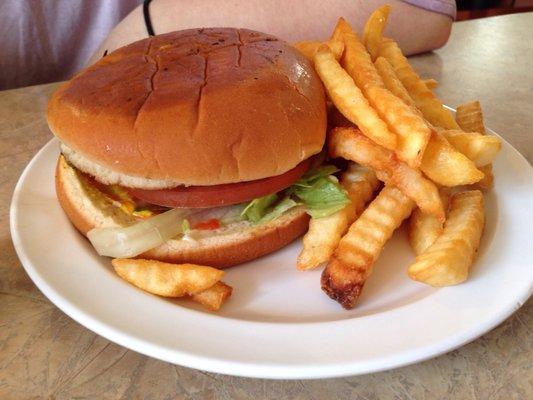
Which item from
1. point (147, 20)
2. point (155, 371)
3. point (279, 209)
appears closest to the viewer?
point (155, 371)

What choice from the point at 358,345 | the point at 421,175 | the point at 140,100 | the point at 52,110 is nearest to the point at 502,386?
the point at 358,345

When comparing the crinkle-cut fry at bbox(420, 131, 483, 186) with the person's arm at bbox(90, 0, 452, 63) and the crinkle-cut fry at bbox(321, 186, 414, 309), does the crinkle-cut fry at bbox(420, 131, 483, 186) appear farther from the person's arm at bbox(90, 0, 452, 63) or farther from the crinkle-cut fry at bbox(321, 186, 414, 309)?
the person's arm at bbox(90, 0, 452, 63)

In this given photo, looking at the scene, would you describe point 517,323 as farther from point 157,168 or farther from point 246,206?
point 157,168

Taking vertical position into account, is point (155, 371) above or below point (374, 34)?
below

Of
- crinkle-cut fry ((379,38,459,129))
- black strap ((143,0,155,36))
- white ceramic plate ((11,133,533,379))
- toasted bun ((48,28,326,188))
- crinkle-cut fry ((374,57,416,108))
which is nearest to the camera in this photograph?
white ceramic plate ((11,133,533,379))

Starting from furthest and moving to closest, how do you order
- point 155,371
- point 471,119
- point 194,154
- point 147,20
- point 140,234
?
point 147,20, point 471,119, point 140,234, point 194,154, point 155,371

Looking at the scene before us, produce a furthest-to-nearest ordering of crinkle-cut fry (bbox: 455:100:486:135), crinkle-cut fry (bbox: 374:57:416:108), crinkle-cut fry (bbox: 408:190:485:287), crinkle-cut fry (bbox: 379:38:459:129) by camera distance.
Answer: crinkle-cut fry (bbox: 455:100:486:135) < crinkle-cut fry (bbox: 379:38:459:129) < crinkle-cut fry (bbox: 374:57:416:108) < crinkle-cut fry (bbox: 408:190:485:287)

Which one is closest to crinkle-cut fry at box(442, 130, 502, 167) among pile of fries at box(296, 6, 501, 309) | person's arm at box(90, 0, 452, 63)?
pile of fries at box(296, 6, 501, 309)

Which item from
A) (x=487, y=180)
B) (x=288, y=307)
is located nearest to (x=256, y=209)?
(x=288, y=307)

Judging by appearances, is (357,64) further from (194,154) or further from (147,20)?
(147,20)
